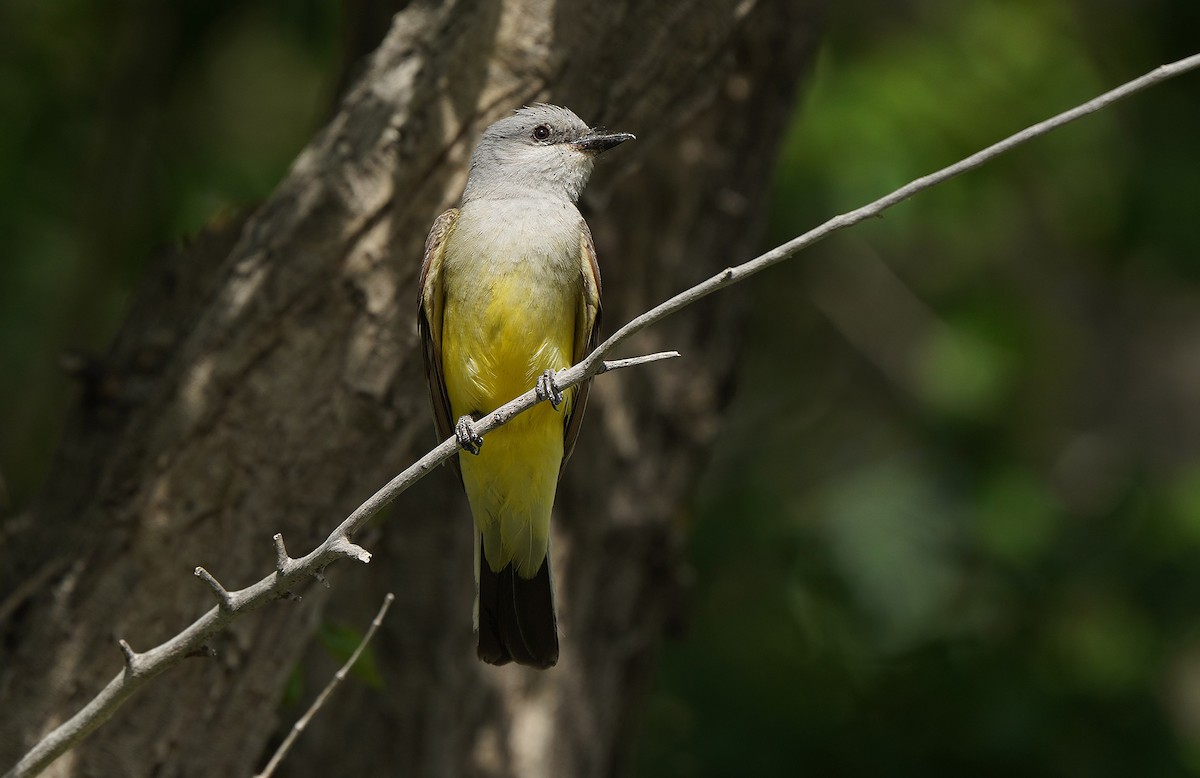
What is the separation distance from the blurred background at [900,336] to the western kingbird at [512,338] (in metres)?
1.07

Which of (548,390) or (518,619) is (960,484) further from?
(548,390)

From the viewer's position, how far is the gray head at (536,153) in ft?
13.8

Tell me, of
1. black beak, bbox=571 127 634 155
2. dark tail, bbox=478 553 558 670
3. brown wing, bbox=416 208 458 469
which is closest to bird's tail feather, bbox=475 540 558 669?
dark tail, bbox=478 553 558 670

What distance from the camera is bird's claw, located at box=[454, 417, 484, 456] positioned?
3.56 m

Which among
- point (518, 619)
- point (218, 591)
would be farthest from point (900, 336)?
point (218, 591)

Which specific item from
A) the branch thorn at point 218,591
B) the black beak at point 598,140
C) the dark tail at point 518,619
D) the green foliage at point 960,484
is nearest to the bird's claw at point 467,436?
the dark tail at point 518,619

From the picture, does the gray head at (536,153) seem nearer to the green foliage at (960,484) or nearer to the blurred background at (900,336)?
the blurred background at (900,336)

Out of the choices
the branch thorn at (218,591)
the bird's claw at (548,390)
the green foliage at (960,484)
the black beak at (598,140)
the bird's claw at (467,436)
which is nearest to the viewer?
the branch thorn at (218,591)

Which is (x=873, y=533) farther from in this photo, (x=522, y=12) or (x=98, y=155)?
(x=98, y=155)

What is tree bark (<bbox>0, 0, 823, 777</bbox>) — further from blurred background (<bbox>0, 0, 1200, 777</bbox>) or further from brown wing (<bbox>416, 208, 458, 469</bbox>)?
blurred background (<bbox>0, 0, 1200, 777</bbox>)

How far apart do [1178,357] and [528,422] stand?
7.50 m

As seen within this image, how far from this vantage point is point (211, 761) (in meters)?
4.04

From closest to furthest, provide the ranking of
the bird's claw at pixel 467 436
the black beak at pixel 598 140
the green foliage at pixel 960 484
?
1. the bird's claw at pixel 467 436
2. the black beak at pixel 598 140
3. the green foliage at pixel 960 484

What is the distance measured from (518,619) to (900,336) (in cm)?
536
